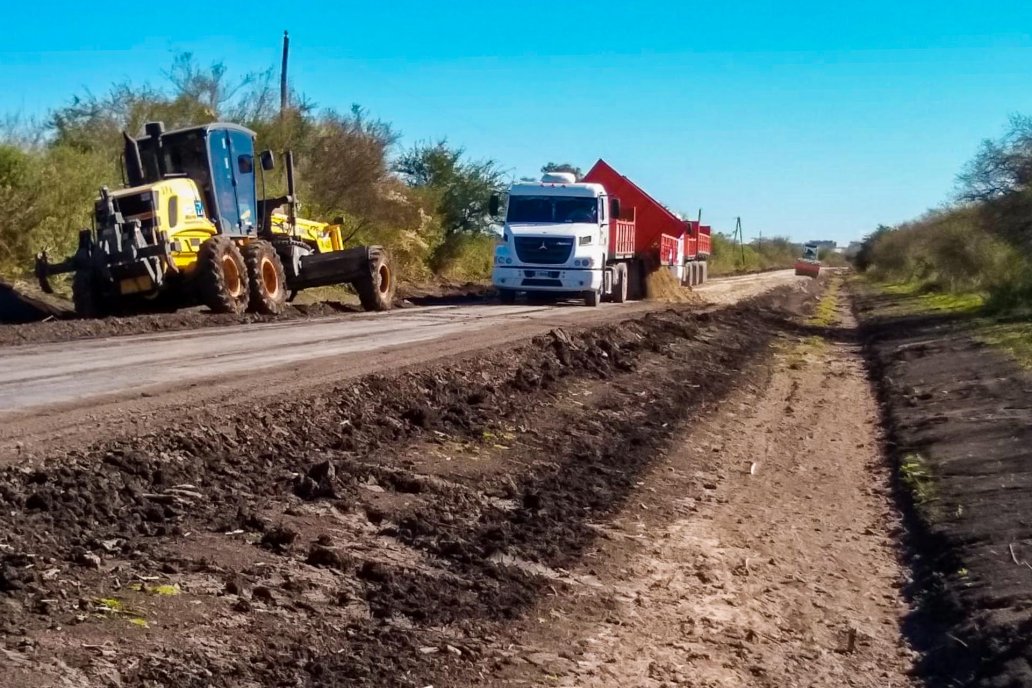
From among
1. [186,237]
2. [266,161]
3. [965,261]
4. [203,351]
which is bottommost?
[965,261]

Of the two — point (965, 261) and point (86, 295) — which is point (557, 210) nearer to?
point (86, 295)

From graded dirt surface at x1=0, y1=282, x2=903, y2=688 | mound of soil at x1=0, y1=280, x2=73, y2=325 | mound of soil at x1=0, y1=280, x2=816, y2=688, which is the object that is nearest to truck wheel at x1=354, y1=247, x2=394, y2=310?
mound of soil at x1=0, y1=280, x2=73, y2=325

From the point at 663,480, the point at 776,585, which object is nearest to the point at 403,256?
the point at 663,480

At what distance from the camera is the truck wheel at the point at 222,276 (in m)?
19.9

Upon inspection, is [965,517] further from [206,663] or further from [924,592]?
[206,663]

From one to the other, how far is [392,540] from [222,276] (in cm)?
1356

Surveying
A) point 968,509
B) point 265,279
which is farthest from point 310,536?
point 265,279

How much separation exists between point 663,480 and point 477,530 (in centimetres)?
312

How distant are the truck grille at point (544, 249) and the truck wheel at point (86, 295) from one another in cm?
1244

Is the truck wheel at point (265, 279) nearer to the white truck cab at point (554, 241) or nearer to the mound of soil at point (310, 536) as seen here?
the white truck cab at point (554, 241)

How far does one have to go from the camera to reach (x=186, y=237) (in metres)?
20.4

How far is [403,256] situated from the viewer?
42.2 meters

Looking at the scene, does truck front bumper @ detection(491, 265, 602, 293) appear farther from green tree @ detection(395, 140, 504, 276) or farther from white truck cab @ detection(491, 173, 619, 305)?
green tree @ detection(395, 140, 504, 276)

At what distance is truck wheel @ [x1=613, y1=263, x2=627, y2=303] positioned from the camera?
3394 cm
